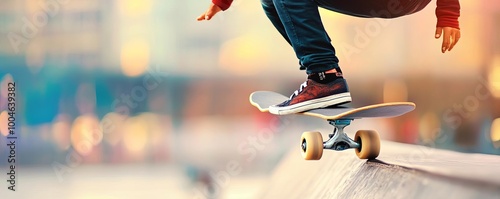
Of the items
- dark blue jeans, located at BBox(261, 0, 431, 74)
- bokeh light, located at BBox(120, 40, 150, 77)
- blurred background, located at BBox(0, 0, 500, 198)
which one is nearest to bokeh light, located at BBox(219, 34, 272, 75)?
blurred background, located at BBox(0, 0, 500, 198)

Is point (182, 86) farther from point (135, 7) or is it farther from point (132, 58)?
point (135, 7)

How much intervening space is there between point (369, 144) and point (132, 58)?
1544mm

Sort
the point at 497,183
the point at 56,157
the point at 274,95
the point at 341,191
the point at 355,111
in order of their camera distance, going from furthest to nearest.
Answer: the point at 56,157 → the point at 274,95 → the point at 341,191 → the point at 355,111 → the point at 497,183

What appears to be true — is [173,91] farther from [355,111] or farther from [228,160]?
[355,111]

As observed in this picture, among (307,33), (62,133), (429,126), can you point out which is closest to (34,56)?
(62,133)

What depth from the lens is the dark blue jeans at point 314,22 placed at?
5.51 ft

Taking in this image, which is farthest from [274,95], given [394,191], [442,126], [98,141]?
[442,126]

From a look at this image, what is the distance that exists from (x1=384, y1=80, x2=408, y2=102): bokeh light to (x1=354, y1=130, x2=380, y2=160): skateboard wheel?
4.35 feet

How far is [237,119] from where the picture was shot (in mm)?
3064

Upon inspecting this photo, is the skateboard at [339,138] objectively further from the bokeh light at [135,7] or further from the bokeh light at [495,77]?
the bokeh light at [495,77]

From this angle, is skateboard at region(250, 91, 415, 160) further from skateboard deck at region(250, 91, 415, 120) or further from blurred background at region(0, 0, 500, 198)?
blurred background at region(0, 0, 500, 198)

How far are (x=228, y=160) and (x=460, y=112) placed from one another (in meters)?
1.31

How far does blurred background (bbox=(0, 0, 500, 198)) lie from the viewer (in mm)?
2854

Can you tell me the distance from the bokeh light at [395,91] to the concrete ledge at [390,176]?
2.16ft
